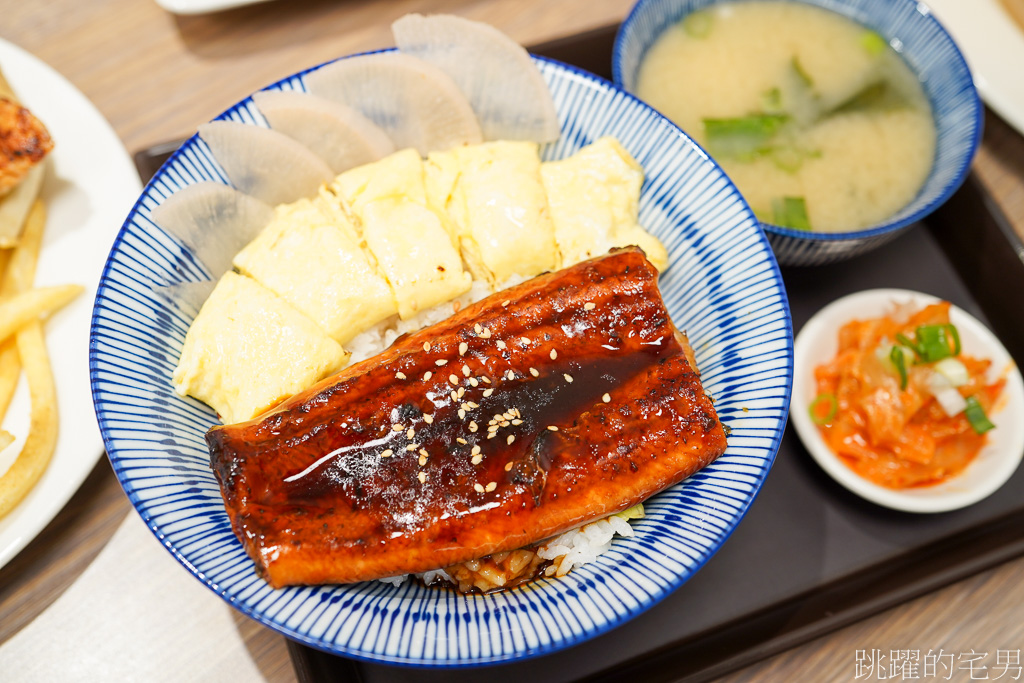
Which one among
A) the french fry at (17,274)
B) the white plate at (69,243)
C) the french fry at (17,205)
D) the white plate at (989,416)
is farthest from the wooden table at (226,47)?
the french fry at (17,274)

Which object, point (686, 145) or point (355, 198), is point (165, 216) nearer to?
point (355, 198)

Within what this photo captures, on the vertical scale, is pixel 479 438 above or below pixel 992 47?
below

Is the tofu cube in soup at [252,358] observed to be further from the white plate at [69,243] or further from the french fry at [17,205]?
the french fry at [17,205]

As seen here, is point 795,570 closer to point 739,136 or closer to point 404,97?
point 739,136

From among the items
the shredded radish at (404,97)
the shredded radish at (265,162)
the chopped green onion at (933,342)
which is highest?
the shredded radish at (404,97)

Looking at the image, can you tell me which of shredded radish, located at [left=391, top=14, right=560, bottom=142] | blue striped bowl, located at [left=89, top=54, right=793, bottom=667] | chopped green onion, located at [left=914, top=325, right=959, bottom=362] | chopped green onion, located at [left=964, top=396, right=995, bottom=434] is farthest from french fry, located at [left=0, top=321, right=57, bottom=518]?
chopped green onion, located at [left=964, top=396, right=995, bottom=434]

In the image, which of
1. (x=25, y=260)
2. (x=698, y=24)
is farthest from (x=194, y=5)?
(x=698, y=24)
